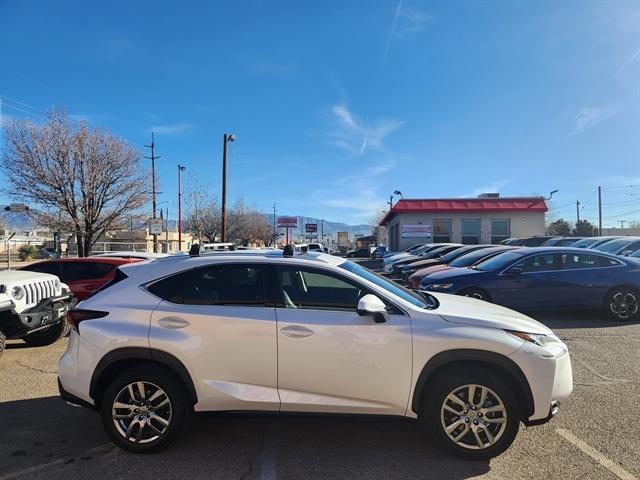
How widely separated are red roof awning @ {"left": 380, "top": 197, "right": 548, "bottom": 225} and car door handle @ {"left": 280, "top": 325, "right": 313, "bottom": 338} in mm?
31899

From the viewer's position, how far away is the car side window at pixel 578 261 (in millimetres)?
9461

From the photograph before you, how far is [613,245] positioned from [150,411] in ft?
53.3

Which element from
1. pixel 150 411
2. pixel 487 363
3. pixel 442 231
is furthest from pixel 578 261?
pixel 442 231

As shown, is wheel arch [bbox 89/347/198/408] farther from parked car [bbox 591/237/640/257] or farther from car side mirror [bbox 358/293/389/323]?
parked car [bbox 591/237/640/257]

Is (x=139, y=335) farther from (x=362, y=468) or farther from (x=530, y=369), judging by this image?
(x=530, y=369)

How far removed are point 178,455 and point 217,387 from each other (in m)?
0.65

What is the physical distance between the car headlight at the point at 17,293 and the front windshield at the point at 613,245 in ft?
51.3

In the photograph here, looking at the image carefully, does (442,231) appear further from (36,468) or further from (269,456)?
(36,468)

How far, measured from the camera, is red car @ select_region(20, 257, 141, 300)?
944cm

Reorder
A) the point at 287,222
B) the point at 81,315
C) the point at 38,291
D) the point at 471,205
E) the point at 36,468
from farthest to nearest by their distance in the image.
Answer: the point at 287,222
the point at 471,205
the point at 38,291
the point at 81,315
the point at 36,468

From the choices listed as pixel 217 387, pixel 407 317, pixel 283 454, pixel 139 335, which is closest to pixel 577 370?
pixel 407 317

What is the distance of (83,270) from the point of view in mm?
9539

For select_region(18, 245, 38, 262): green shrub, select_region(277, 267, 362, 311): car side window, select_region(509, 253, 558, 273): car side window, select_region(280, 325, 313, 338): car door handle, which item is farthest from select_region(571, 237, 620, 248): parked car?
select_region(18, 245, 38, 262): green shrub

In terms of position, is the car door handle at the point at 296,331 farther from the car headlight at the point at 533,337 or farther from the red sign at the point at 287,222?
the red sign at the point at 287,222
